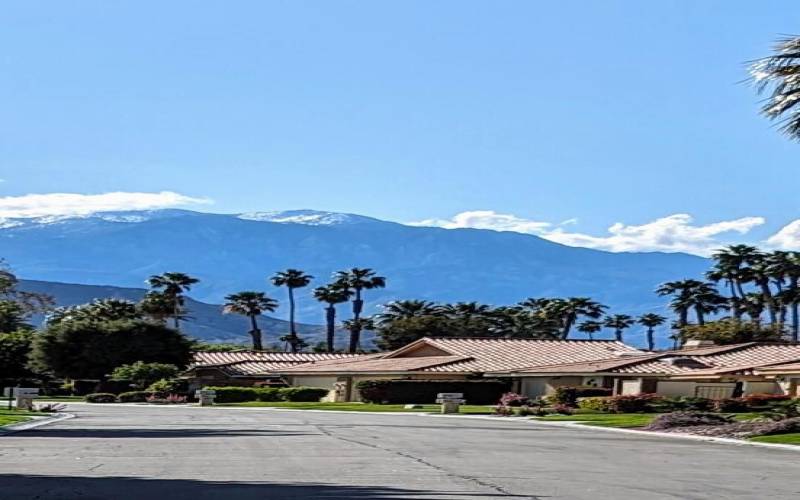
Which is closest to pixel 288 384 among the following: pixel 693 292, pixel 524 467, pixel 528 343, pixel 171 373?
pixel 171 373

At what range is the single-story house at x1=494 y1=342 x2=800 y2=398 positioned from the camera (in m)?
61.9

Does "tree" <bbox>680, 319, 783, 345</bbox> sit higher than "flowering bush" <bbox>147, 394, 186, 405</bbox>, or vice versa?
"tree" <bbox>680, 319, 783, 345</bbox>

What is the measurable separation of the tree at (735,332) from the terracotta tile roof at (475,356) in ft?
41.0

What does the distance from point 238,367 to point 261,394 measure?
1945 cm

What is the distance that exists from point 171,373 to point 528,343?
2457cm

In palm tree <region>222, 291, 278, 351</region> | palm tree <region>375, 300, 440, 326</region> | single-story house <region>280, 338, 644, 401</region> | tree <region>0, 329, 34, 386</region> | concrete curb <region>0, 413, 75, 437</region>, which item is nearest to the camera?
concrete curb <region>0, 413, 75, 437</region>

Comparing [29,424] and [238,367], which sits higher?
[238,367]

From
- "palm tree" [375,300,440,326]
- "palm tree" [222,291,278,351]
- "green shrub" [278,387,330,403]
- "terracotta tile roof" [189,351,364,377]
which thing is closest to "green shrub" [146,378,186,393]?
"green shrub" [278,387,330,403]

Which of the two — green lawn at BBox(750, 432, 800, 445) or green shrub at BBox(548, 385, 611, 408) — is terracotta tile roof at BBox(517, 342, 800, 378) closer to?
Answer: green shrub at BBox(548, 385, 611, 408)

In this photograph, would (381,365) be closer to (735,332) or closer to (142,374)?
(142,374)

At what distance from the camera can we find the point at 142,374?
275 ft

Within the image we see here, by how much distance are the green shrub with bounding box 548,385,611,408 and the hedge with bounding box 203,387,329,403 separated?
19551 millimetres

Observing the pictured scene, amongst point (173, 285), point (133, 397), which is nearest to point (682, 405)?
point (133, 397)

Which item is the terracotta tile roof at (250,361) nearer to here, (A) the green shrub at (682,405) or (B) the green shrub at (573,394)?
(B) the green shrub at (573,394)
